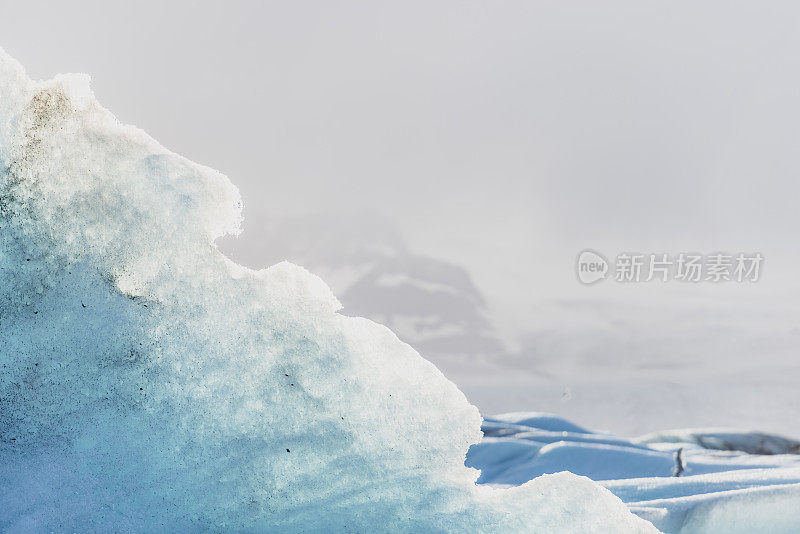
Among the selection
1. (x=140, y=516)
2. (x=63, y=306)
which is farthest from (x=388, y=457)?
(x=63, y=306)

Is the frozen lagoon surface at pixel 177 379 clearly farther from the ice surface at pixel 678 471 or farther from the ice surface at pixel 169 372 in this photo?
the ice surface at pixel 678 471

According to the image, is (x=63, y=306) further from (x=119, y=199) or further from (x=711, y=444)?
(x=711, y=444)

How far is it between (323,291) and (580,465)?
772 centimetres

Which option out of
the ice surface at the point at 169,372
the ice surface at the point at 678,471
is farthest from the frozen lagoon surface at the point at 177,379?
the ice surface at the point at 678,471

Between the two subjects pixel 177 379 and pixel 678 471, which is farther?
pixel 678 471

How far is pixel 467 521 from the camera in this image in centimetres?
271

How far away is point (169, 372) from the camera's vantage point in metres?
2.59

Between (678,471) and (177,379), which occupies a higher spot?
(678,471)

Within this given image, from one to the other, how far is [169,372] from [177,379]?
0.14 ft

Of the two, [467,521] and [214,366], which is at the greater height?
[214,366]

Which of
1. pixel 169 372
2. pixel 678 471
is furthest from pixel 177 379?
pixel 678 471

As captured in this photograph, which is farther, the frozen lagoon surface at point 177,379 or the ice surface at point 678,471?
the ice surface at point 678,471

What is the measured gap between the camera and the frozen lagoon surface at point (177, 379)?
2.58 m

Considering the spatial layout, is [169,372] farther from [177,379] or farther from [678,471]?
[678,471]
